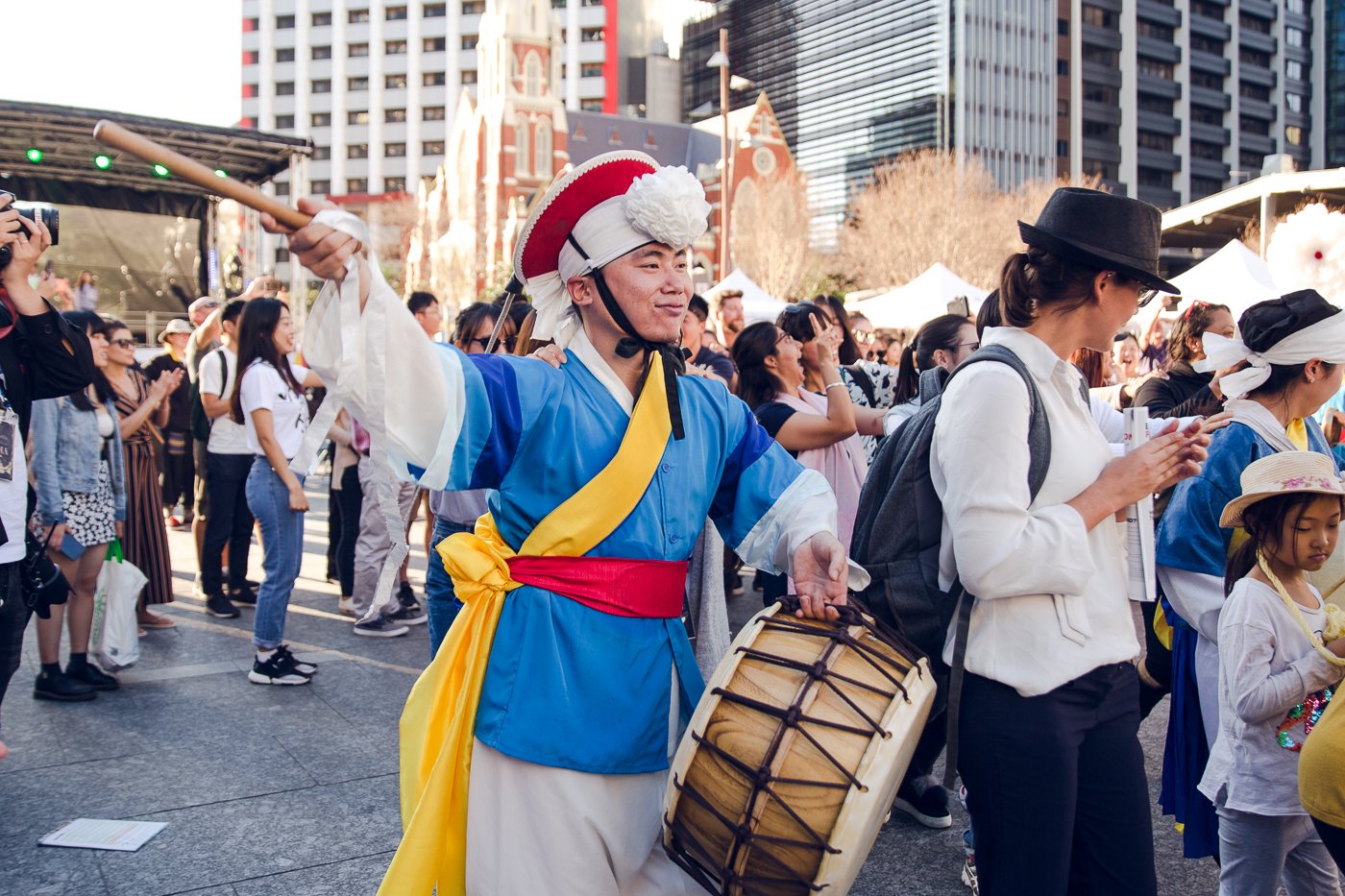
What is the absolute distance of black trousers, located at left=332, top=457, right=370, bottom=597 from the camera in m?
7.34

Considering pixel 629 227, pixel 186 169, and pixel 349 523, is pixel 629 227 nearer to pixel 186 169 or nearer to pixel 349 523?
pixel 186 169

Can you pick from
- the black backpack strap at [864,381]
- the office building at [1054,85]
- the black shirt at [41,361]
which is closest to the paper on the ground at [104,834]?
the black shirt at [41,361]

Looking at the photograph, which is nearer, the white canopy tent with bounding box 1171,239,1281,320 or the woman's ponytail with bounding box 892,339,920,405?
the woman's ponytail with bounding box 892,339,920,405

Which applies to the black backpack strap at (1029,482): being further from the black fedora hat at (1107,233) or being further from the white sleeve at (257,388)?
the white sleeve at (257,388)

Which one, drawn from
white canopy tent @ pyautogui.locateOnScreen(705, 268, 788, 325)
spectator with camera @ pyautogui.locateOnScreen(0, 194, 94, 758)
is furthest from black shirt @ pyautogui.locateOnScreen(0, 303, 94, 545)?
white canopy tent @ pyautogui.locateOnScreen(705, 268, 788, 325)

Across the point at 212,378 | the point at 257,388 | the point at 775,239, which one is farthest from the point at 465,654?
the point at 775,239

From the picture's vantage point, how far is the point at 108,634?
5422mm

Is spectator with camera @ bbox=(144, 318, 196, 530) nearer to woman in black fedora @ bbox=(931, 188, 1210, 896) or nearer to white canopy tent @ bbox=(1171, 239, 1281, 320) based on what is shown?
woman in black fedora @ bbox=(931, 188, 1210, 896)

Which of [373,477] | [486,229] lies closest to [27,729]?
[373,477]

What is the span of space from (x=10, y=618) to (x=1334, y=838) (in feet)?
12.7

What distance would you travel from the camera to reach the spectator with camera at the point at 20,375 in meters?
3.38

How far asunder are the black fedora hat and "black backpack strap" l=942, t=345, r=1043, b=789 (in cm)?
25

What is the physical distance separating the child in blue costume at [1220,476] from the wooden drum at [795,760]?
1361 millimetres

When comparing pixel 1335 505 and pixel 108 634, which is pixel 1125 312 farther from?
pixel 108 634
